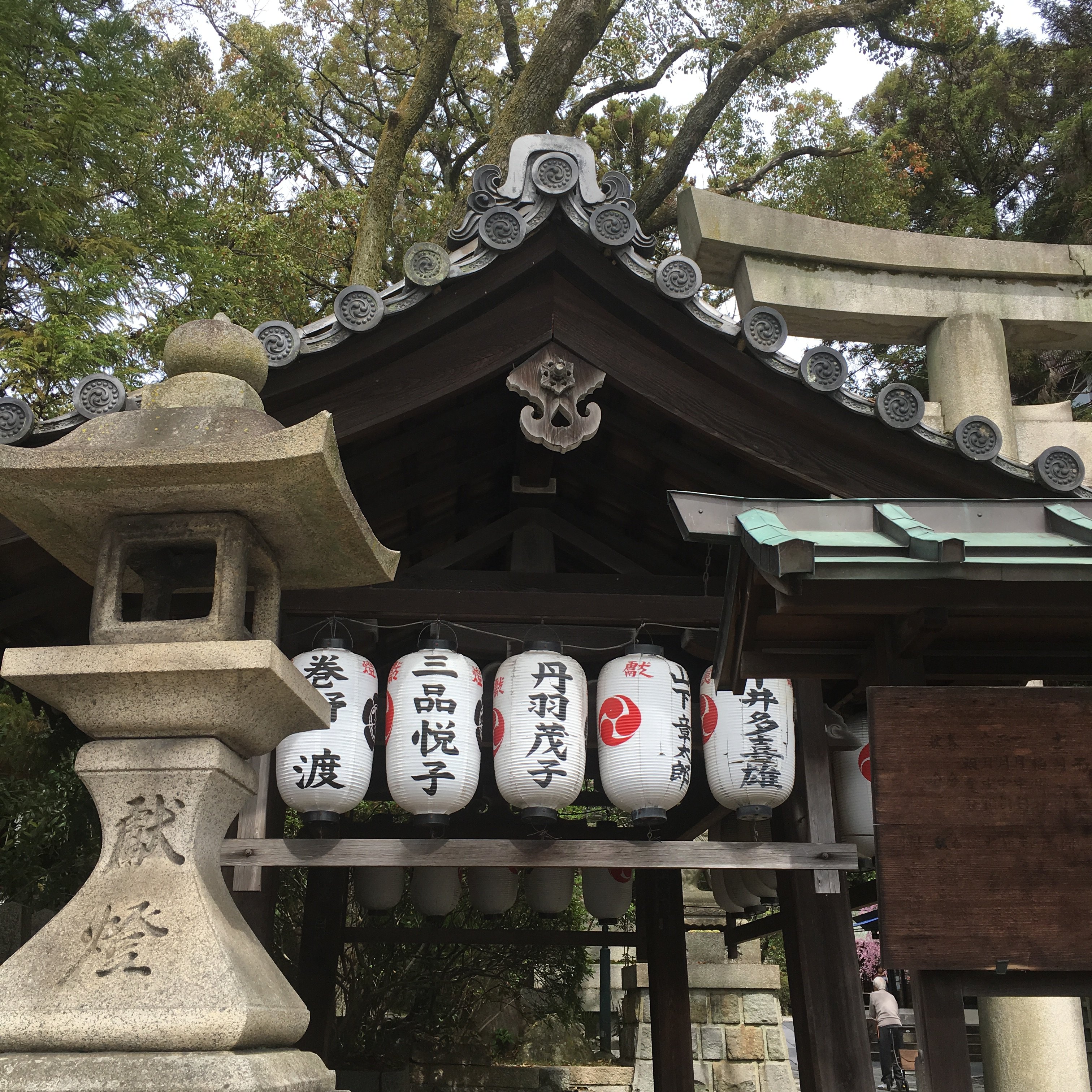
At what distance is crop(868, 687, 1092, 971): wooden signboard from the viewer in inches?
124

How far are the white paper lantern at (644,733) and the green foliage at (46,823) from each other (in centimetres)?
473

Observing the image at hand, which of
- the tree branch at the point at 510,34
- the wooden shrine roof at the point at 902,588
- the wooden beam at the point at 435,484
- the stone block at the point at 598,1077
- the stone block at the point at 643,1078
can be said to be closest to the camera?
the wooden shrine roof at the point at 902,588

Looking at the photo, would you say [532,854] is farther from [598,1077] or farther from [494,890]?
[598,1077]

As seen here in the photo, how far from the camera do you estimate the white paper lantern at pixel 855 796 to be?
17.8ft

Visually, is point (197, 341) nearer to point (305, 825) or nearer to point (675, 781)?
point (305, 825)

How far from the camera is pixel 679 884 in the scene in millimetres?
7512

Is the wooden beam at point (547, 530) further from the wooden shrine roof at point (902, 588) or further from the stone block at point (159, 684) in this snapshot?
the stone block at point (159, 684)

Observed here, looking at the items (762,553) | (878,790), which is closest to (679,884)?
(878,790)

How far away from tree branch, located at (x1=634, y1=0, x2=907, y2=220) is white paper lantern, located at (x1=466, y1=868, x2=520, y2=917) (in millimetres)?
13043

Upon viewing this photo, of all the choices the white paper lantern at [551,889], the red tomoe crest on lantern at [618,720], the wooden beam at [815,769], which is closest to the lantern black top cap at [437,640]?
the red tomoe crest on lantern at [618,720]

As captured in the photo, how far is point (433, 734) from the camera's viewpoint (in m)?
4.83

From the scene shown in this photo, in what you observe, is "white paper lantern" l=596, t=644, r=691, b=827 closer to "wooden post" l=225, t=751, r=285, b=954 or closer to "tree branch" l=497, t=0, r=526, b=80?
"wooden post" l=225, t=751, r=285, b=954

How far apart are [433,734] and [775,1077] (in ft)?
24.5

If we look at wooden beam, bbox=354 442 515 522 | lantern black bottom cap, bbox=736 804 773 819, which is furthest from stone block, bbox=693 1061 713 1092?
wooden beam, bbox=354 442 515 522
